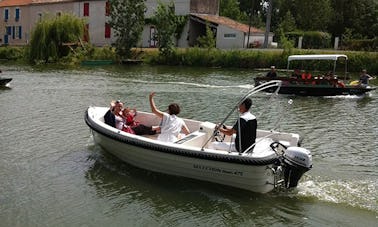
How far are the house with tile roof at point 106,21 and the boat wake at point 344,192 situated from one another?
4289cm

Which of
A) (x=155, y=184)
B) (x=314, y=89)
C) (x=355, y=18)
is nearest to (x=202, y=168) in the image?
(x=155, y=184)

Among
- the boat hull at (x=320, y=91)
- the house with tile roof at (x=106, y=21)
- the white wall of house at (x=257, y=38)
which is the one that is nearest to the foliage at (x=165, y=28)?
the house with tile roof at (x=106, y=21)

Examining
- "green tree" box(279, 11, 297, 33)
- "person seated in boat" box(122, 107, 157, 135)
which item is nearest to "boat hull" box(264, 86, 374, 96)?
"person seated in boat" box(122, 107, 157, 135)

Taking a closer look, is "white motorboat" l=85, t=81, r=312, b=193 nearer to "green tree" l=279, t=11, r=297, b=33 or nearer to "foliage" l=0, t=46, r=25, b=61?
"foliage" l=0, t=46, r=25, b=61

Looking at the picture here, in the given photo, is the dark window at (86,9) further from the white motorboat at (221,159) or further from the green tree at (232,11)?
the white motorboat at (221,159)

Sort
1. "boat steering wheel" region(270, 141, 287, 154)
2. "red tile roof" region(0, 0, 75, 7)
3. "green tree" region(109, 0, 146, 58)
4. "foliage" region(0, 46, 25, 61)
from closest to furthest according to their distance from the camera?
"boat steering wheel" region(270, 141, 287, 154), "green tree" region(109, 0, 146, 58), "foliage" region(0, 46, 25, 61), "red tile roof" region(0, 0, 75, 7)

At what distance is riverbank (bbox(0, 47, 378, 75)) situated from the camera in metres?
41.7

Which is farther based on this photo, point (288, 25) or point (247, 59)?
point (288, 25)

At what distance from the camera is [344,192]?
1001cm

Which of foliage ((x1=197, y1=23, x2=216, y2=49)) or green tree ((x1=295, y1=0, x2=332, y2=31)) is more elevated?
green tree ((x1=295, y1=0, x2=332, y2=31))

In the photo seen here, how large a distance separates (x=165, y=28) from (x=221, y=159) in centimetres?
4174

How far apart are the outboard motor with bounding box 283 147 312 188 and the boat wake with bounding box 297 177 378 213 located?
55 cm

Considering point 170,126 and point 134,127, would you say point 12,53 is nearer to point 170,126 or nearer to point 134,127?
point 134,127

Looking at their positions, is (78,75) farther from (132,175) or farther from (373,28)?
(373,28)
